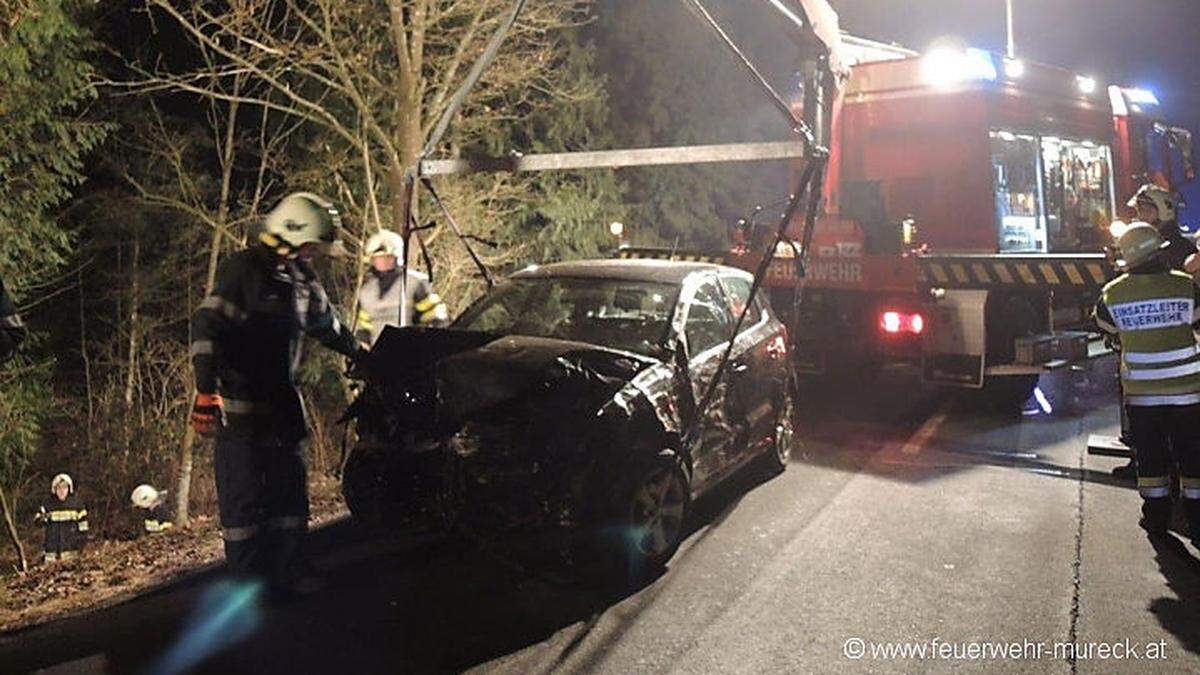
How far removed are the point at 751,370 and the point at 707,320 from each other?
0.53 meters

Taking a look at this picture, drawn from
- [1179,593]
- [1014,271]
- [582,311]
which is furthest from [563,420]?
[1014,271]

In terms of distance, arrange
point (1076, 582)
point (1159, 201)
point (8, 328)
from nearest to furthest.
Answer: point (8, 328) < point (1076, 582) < point (1159, 201)

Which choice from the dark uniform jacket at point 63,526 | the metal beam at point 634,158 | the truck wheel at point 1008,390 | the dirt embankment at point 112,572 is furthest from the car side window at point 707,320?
the dark uniform jacket at point 63,526

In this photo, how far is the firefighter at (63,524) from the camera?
6.63 meters

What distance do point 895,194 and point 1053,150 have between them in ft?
6.66

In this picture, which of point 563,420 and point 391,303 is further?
point 391,303

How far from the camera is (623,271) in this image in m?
5.63

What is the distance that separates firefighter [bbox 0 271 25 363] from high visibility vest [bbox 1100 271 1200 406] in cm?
546

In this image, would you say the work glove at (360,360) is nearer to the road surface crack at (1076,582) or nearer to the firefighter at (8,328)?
the firefighter at (8,328)

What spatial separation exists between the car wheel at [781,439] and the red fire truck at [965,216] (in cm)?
148

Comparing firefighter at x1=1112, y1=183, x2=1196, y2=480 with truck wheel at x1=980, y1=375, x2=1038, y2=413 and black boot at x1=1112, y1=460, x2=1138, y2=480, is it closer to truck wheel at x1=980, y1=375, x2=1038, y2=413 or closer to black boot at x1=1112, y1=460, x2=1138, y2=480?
black boot at x1=1112, y1=460, x2=1138, y2=480

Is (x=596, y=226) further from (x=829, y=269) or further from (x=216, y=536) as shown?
(x=216, y=536)

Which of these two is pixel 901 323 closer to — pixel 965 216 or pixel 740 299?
pixel 965 216

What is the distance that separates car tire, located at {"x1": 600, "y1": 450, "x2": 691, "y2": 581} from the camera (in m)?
4.26
